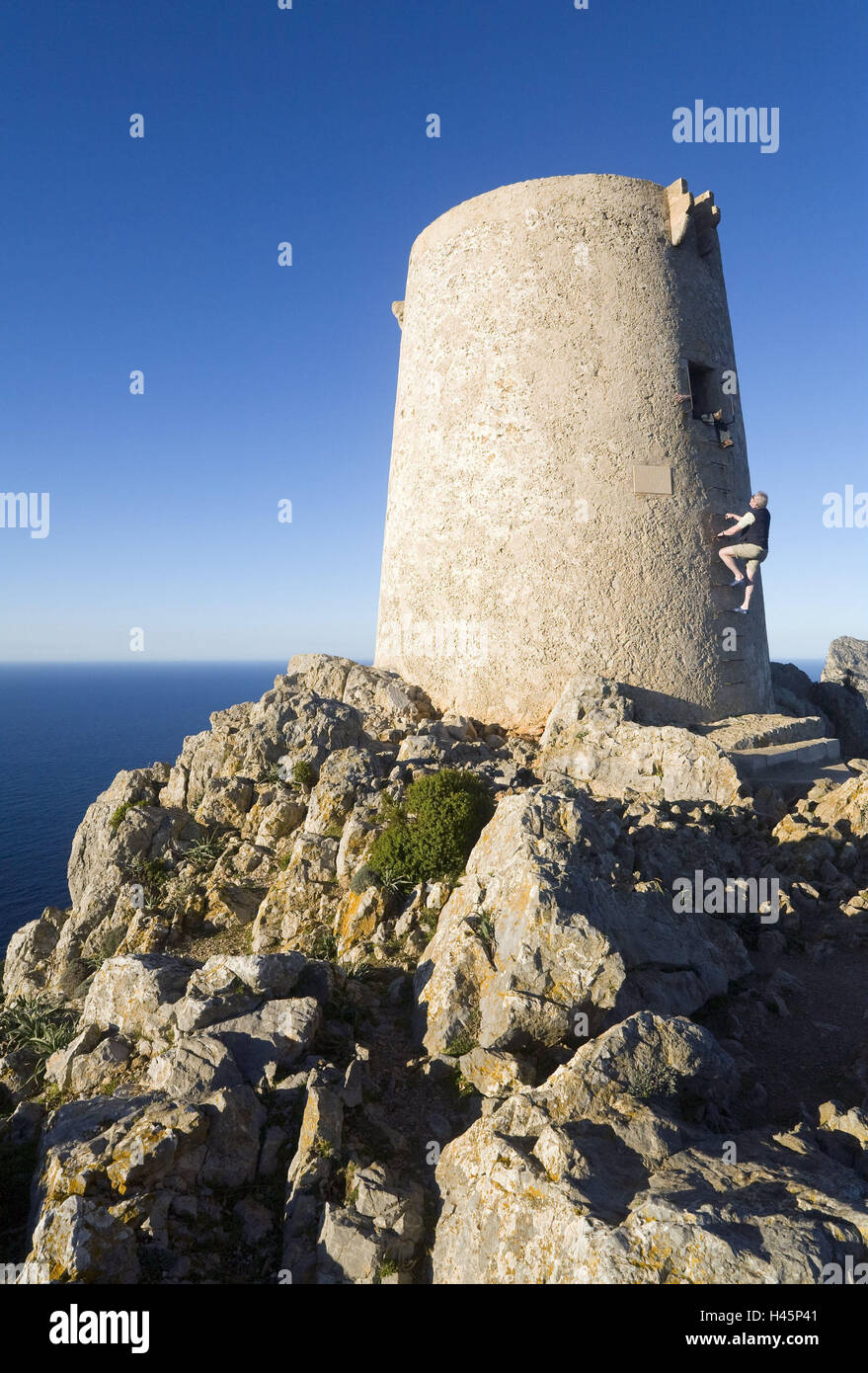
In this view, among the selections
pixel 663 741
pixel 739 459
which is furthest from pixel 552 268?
pixel 663 741

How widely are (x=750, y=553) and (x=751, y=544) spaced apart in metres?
0.18

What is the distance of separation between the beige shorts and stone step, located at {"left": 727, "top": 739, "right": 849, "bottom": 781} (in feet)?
11.7

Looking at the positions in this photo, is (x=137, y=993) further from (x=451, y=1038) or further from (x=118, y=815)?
(x=118, y=815)

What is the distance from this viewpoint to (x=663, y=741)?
12344 mm

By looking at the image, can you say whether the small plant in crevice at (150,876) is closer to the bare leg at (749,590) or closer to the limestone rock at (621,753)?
the limestone rock at (621,753)

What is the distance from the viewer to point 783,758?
1381cm

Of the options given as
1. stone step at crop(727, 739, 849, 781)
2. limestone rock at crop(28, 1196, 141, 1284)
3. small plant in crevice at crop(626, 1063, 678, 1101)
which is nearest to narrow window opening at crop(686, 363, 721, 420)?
stone step at crop(727, 739, 849, 781)

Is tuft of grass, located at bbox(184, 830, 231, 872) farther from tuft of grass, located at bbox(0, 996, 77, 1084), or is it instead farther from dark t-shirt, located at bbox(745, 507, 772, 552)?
dark t-shirt, located at bbox(745, 507, 772, 552)

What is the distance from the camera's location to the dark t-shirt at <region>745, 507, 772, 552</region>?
14977 millimetres

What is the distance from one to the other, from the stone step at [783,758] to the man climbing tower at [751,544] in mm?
3011

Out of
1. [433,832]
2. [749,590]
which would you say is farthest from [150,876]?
[749,590]

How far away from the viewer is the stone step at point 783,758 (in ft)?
43.3
